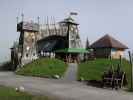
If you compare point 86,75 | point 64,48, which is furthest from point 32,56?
point 86,75

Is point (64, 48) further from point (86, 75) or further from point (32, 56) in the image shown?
point (86, 75)

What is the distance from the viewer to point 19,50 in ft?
169

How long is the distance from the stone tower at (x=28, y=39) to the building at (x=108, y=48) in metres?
14.0

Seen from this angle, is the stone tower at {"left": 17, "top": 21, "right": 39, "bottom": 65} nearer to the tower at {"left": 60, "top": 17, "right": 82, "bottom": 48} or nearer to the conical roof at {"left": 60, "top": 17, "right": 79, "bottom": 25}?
the tower at {"left": 60, "top": 17, "right": 82, "bottom": 48}

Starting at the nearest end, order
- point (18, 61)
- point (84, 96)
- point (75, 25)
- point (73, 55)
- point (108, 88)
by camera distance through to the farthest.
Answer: point (84, 96) < point (108, 88) < point (18, 61) < point (73, 55) < point (75, 25)

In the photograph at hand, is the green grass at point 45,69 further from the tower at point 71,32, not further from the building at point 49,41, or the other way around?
the tower at point 71,32

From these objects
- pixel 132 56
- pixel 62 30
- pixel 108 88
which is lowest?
Answer: pixel 108 88

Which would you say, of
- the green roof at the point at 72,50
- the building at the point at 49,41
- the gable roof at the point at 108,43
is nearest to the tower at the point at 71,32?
the building at the point at 49,41

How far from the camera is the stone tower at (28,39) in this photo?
5097cm

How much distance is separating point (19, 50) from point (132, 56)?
104 ft

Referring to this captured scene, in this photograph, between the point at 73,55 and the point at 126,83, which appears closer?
the point at 126,83

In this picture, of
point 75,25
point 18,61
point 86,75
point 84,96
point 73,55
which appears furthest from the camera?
point 75,25

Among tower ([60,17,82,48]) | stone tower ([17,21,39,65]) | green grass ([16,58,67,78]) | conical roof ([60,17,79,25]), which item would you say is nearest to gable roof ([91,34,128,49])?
tower ([60,17,82,48])

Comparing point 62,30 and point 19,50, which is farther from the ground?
point 62,30
